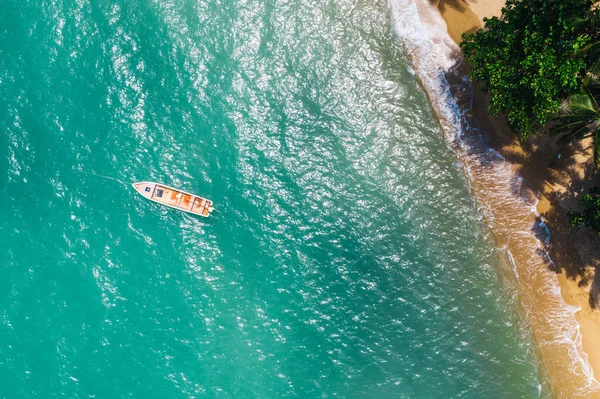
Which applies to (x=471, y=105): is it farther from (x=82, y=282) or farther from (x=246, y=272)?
(x=82, y=282)

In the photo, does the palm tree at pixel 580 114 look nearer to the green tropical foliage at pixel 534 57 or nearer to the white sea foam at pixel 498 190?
the green tropical foliage at pixel 534 57

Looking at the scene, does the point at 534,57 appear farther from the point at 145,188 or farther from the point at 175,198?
the point at 145,188

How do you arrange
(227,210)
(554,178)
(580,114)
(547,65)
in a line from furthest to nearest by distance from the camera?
1. (227,210)
2. (554,178)
3. (580,114)
4. (547,65)

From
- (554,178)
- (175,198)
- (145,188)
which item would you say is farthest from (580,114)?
(145,188)

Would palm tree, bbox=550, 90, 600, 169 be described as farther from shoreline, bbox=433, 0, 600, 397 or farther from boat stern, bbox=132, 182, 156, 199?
boat stern, bbox=132, 182, 156, 199

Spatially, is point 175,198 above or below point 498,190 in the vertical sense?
below

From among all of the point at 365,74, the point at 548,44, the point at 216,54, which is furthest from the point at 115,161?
the point at 548,44

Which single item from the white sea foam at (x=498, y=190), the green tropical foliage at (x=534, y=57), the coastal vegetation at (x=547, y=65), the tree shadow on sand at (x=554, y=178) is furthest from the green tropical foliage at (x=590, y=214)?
the green tropical foliage at (x=534, y=57)
